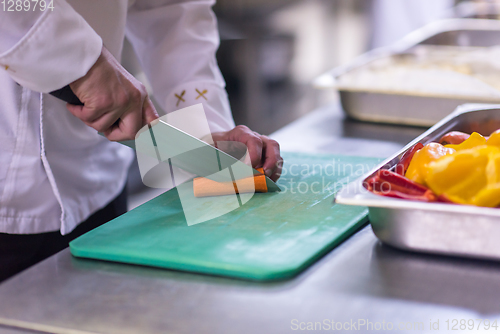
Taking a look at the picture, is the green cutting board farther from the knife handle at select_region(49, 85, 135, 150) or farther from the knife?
the knife handle at select_region(49, 85, 135, 150)

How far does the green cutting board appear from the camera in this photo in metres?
0.61

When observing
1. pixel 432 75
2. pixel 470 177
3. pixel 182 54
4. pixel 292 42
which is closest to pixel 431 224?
pixel 470 177

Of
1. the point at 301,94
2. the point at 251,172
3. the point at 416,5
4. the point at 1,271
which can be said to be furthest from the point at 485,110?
the point at 416,5

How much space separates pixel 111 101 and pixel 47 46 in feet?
0.37

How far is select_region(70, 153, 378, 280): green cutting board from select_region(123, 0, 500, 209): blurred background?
276cm

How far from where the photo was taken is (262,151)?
0.90 m

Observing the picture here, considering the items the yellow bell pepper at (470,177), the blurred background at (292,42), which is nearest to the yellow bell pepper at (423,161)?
the yellow bell pepper at (470,177)

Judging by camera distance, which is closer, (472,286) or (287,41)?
(472,286)

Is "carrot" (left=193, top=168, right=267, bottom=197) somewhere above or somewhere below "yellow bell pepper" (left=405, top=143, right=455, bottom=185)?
below

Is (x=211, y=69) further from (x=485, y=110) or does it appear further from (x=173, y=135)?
(x=485, y=110)

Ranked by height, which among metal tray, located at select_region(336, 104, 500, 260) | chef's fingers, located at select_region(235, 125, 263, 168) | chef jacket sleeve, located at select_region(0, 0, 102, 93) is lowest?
chef's fingers, located at select_region(235, 125, 263, 168)

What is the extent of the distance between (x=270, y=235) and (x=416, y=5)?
17.6 feet

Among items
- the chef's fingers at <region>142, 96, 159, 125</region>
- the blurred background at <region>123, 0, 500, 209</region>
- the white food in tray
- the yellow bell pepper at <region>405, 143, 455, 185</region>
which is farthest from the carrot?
the blurred background at <region>123, 0, 500, 209</region>

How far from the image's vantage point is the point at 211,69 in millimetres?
1103
